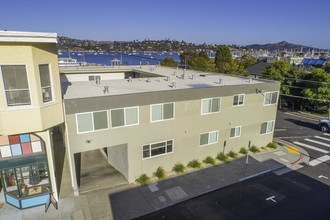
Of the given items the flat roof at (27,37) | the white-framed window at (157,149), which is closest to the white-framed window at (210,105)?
the white-framed window at (157,149)

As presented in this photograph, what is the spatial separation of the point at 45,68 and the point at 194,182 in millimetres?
12240

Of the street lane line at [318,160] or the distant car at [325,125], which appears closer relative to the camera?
the street lane line at [318,160]

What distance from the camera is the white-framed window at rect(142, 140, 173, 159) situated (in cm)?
1661

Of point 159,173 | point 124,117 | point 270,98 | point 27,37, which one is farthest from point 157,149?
point 270,98

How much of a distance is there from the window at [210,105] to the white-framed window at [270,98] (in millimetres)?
5670

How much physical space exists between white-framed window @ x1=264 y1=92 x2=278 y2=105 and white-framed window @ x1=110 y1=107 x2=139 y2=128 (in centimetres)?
1287

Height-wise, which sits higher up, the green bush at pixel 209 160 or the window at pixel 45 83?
the window at pixel 45 83

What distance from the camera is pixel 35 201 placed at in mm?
13438

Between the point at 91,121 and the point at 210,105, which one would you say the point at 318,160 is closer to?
the point at 210,105

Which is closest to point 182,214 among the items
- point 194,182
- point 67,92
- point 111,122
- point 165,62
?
point 194,182

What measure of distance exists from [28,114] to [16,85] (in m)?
1.55

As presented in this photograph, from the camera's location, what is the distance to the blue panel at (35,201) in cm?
1322

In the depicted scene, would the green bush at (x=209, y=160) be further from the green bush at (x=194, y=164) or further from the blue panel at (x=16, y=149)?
the blue panel at (x=16, y=149)

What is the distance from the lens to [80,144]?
563 inches
